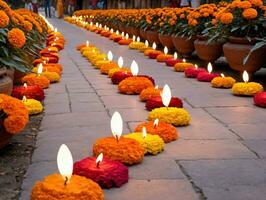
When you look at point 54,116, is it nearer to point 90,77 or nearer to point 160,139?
point 160,139

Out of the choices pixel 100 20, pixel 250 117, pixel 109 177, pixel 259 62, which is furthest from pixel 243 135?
pixel 100 20

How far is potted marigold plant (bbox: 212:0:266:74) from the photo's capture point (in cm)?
655

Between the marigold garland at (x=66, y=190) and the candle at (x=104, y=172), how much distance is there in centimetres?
19

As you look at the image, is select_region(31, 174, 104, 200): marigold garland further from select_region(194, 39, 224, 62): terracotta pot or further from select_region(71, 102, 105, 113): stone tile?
select_region(194, 39, 224, 62): terracotta pot

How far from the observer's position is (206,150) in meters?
3.45

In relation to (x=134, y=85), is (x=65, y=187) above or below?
above

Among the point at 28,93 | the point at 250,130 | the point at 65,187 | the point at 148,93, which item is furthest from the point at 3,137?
the point at 148,93

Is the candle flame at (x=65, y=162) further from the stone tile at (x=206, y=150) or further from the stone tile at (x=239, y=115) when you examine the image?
the stone tile at (x=239, y=115)

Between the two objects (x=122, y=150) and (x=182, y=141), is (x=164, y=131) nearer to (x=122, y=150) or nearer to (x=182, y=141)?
(x=182, y=141)

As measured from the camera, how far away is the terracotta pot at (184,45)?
9195 millimetres

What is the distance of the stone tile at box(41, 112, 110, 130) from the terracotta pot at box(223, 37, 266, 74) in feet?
8.92

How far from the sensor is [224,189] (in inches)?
106

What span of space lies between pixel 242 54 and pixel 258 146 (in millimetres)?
3281

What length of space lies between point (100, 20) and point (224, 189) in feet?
68.8
